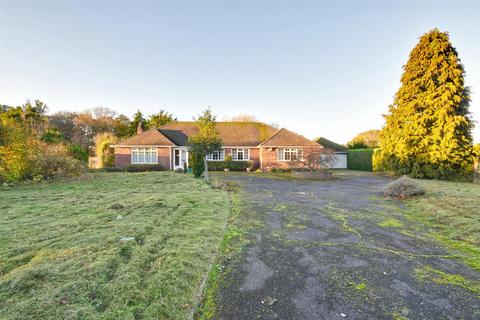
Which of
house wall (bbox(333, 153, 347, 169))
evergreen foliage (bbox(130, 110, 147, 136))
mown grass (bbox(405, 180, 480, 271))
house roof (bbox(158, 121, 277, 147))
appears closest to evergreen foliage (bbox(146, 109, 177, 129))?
evergreen foliage (bbox(130, 110, 147, 136))

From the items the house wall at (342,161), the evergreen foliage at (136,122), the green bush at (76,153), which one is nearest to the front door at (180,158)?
the green bush at (76,153)

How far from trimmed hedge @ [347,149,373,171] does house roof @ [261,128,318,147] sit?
886 centimetres

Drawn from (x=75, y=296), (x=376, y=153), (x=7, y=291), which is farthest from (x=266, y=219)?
(x=376, y=153)

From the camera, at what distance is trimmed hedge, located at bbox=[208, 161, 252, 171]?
79.6 ft

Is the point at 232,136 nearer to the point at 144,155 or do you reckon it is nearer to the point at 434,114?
the point at 144,155

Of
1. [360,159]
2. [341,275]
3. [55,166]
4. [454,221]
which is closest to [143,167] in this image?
[55,166]

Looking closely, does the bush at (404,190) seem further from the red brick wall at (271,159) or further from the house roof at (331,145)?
the house roof at (331,145)

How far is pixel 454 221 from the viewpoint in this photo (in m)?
5.96

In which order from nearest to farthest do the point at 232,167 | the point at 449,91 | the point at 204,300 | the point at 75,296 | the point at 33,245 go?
the point at 75,296, the point at 204,300, the point at 33,245, the point at 449,91, the point at 232,167

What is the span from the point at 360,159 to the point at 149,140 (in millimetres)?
27099

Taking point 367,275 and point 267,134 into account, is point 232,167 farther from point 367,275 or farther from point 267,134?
point 367,275

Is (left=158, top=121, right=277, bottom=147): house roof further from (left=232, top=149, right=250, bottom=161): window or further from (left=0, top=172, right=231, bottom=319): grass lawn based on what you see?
(left=0, top=172, right=231, bottom=319): grass lawn

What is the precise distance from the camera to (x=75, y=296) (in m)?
2.56

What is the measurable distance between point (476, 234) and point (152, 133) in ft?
83.2
